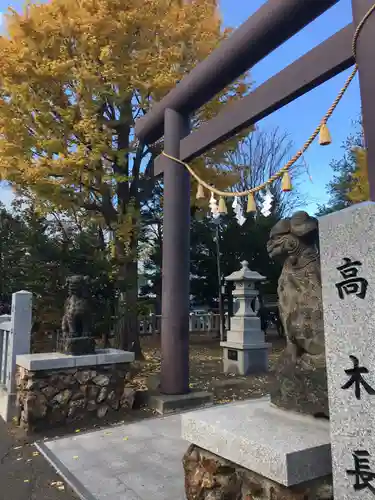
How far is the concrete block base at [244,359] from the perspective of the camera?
26.8 ft

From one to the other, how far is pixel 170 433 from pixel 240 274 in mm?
5398

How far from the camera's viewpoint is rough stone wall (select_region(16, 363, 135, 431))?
477 centimetres

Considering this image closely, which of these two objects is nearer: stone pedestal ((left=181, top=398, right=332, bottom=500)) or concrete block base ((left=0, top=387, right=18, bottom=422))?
stone pedestal ((left=181, top=398, right=332, bottom=500))

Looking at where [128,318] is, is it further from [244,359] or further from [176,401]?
[176,401]

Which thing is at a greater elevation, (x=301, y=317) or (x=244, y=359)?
(x=301, y=317)

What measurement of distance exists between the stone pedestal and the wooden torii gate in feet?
5.51

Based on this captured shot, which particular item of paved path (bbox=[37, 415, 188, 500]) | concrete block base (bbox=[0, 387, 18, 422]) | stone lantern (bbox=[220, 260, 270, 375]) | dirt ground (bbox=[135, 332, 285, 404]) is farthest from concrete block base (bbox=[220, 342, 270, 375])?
concrete block base (bbox=[0, 387, 18, 422])

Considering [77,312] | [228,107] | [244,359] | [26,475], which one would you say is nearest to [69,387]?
[77,312]

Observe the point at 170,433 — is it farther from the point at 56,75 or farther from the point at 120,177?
the point at 56,75

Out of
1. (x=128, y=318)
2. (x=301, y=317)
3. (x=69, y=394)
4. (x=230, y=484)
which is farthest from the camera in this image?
(x=128, y=318)

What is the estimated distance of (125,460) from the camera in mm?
3594

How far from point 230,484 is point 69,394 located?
10.8ft

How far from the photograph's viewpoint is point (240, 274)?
9266 millimetres

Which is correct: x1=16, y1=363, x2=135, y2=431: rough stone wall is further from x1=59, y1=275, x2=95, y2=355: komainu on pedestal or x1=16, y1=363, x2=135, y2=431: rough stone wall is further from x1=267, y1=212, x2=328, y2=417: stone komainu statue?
x1=267, y1=212, x2=328, y2=417: stone komainu statue
